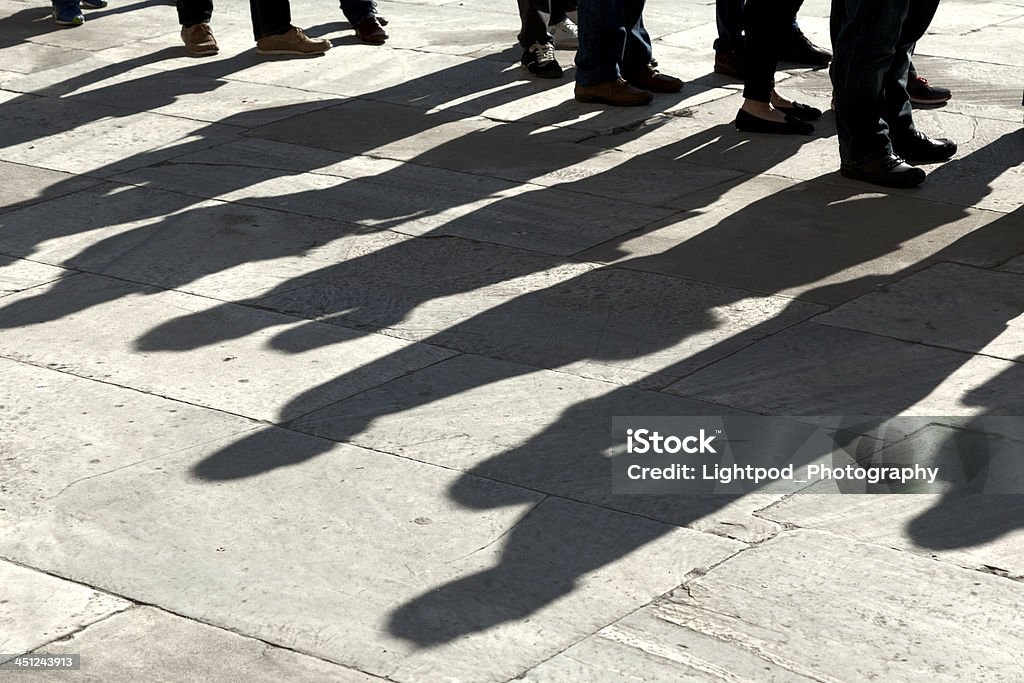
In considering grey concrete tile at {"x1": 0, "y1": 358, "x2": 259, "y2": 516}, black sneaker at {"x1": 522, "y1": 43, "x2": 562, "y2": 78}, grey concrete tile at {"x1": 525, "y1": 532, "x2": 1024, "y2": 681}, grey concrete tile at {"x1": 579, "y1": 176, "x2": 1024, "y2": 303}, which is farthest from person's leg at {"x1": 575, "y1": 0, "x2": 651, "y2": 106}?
grey concrete tile at {"x1": 525, "y1": 532, "x2": 1024, "y2": 681}

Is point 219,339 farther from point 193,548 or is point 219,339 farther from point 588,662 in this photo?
point 588,662

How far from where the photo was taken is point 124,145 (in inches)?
309

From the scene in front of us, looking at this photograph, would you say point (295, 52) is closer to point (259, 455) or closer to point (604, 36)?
point (604, 36)

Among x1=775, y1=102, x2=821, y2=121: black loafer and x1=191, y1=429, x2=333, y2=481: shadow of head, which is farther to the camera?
x1=775, y1=102, x2=821, y2=121: black loafer

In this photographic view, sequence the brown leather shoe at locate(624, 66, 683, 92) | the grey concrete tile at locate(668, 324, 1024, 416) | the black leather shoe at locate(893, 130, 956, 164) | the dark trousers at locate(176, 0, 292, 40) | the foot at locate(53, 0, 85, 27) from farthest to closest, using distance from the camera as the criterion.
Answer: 1. the foot at locate(53, 0, 85, 27)
2. the dark trousers at locate(176, 0, 292, 40)
3. the brown leather shoe at locate(624, 66, 683, 92)
4. the black leather shoe at locate(893, 130, 956, 164)
5. the grey concrete tile at locate(668, 324, 1024, 416)

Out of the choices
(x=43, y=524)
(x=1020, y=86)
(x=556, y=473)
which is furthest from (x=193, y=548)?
(x=1020, y=86)

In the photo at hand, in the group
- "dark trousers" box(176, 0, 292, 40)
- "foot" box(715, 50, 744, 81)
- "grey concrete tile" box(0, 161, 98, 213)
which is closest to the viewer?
"grey concrete tile" box(0, 161, 98, 213)

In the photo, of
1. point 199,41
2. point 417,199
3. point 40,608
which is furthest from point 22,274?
point 199,41

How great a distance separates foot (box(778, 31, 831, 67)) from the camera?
905 cm

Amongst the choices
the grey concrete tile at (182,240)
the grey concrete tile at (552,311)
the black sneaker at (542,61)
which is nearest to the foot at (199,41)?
the black sneaker at (542,61)

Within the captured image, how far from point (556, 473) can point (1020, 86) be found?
551 centimetres

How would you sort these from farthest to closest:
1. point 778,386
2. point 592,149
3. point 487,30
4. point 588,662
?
point 487,30 → point 592,149 → point 778,386 → point 588,662

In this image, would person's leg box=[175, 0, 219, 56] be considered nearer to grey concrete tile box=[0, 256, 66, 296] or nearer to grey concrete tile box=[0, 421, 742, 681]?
grey concrete tile box=[0, 256, 66, 296]

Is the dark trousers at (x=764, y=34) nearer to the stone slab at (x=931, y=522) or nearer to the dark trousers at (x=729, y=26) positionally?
the dark trousers at (x=729, y=26)
